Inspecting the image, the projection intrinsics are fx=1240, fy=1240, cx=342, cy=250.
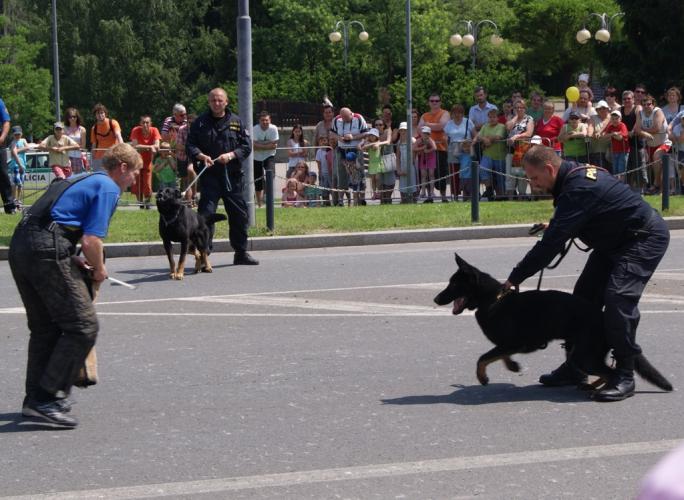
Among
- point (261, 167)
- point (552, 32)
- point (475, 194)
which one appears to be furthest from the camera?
point (552, 32)

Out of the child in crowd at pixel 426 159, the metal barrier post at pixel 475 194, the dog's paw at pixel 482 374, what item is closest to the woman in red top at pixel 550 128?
the child in crowd at pixel 426 159

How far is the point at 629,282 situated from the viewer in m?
6.79

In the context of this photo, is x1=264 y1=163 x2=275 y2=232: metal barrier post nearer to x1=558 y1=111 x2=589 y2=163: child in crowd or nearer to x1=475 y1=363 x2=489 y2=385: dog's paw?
x1=558 y1=111 x2=589 y2=163: child in crowd

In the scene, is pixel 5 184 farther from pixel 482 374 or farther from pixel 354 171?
pixel 482 374

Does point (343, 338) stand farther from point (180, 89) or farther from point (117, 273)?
point (180, 89)

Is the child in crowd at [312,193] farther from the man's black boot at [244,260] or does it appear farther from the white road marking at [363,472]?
the white road marking at [363,472]

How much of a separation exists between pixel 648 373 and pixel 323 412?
1.83 m

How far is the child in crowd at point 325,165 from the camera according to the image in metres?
19.9

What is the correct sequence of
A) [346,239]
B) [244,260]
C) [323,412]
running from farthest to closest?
[346,239] < [244,260] < [323,412]

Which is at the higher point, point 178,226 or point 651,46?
point 651,46

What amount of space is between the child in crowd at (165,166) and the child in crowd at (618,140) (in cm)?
669

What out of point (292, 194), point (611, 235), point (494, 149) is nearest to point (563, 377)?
point (611, 235)

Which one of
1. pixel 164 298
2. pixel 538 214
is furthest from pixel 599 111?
pixel 164 298

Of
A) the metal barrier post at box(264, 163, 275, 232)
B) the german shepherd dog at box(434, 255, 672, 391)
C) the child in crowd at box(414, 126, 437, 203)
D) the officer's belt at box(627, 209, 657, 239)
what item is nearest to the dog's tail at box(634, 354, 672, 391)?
the german shepherd dog at box(434, 255, 672, 391)
